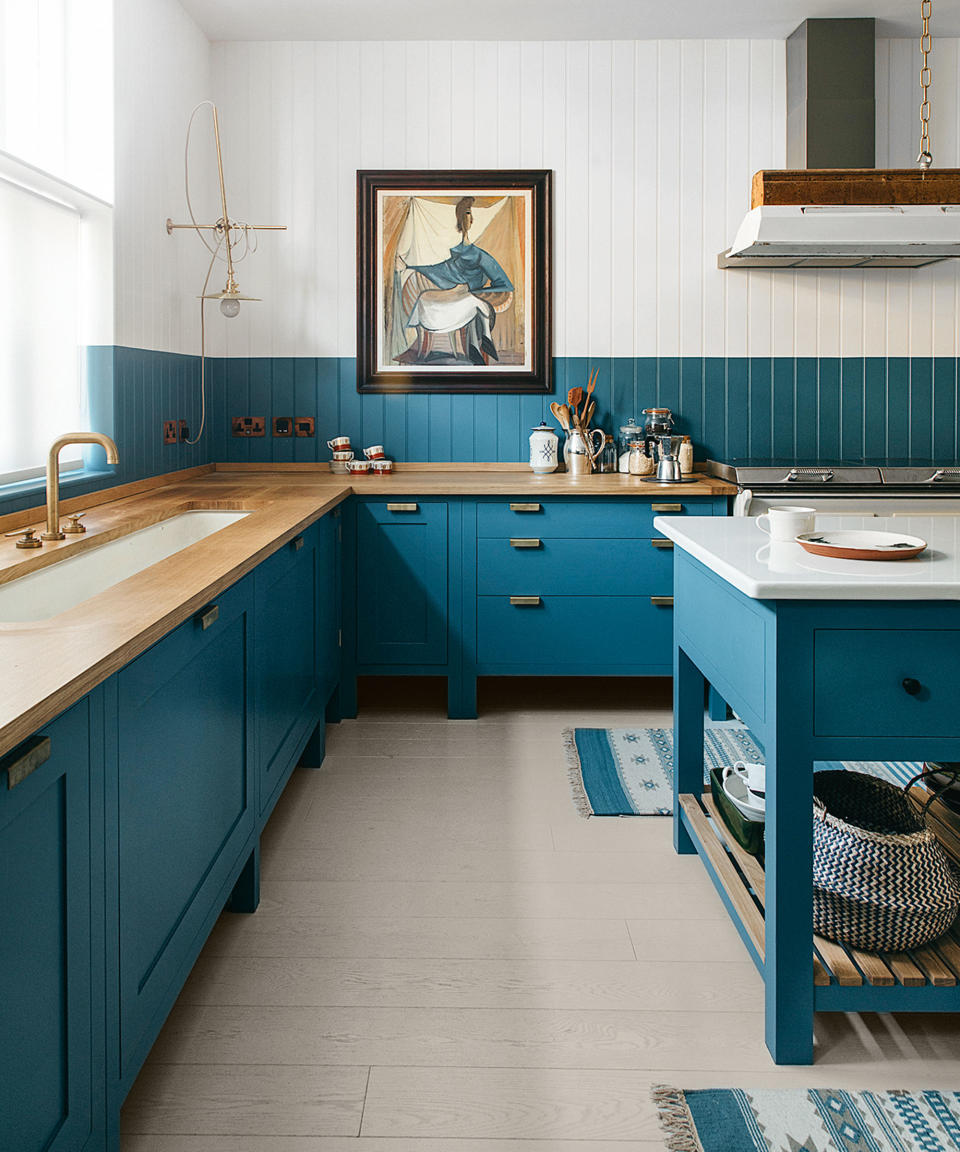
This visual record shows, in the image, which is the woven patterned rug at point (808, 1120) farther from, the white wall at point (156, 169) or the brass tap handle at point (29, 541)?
the white wall at point (156, 169)

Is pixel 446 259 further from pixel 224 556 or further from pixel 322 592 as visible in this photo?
pixel 224 556

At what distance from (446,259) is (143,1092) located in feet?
11.1

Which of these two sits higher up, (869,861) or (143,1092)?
(869,861)

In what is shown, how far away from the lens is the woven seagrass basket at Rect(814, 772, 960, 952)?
5.70ft

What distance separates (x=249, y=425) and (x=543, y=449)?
4.23ft

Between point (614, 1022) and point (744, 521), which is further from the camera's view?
point (744, 521)

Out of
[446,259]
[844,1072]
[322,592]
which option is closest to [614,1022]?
[844,1072]

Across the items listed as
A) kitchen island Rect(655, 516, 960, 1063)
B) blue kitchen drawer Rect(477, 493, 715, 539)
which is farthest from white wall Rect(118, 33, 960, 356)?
kitchen island Rect(655, 516, 960, 1063)

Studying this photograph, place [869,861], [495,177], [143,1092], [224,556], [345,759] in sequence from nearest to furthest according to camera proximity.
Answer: [143,1092] < [869,861] < [224,556] < [345,759] < [495,177]

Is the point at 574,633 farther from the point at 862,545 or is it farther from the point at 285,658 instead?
the point at 862,545

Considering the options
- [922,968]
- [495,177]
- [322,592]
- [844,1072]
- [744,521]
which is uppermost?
[495,177]

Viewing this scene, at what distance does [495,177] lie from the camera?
13.6 ft

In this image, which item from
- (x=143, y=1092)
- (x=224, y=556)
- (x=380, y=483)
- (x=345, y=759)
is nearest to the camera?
(x=143, y=1092)

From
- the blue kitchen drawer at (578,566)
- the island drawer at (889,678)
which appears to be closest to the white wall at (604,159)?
the blue kitchen drawer at (578,566)
